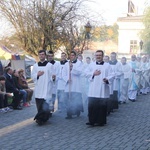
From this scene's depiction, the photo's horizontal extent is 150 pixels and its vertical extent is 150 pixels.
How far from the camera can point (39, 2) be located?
2541 centimetres

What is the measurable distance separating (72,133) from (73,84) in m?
2.48

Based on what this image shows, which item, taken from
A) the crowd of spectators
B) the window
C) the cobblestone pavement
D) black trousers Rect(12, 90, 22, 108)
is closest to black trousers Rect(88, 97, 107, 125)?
the cobblestone pavement

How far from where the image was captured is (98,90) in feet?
30.1

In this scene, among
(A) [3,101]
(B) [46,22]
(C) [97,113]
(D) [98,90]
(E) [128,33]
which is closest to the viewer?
(C) [97,113]

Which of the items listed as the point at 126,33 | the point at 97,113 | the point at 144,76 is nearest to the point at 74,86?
the point at 97,113

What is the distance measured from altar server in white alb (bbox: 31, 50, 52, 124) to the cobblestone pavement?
2.23ft

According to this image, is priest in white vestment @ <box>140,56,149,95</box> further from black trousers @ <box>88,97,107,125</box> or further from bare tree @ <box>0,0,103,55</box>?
black trousers @ <box>88,97,107,125</box>

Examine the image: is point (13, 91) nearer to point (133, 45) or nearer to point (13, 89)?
point (13, 89)

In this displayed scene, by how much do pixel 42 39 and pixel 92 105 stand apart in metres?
17.2

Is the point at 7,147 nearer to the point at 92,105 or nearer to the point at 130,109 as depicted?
the point at 92,105

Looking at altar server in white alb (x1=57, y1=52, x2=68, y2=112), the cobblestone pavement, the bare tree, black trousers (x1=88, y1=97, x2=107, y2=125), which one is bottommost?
the cobblestone pavement

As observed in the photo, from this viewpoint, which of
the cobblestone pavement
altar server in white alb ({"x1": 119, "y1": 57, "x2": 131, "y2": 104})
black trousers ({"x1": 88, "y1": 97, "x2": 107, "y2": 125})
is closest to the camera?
the cobblestone pavement

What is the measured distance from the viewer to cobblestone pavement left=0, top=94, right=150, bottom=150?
706 centimetres

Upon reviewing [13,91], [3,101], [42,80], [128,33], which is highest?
[128,33]
